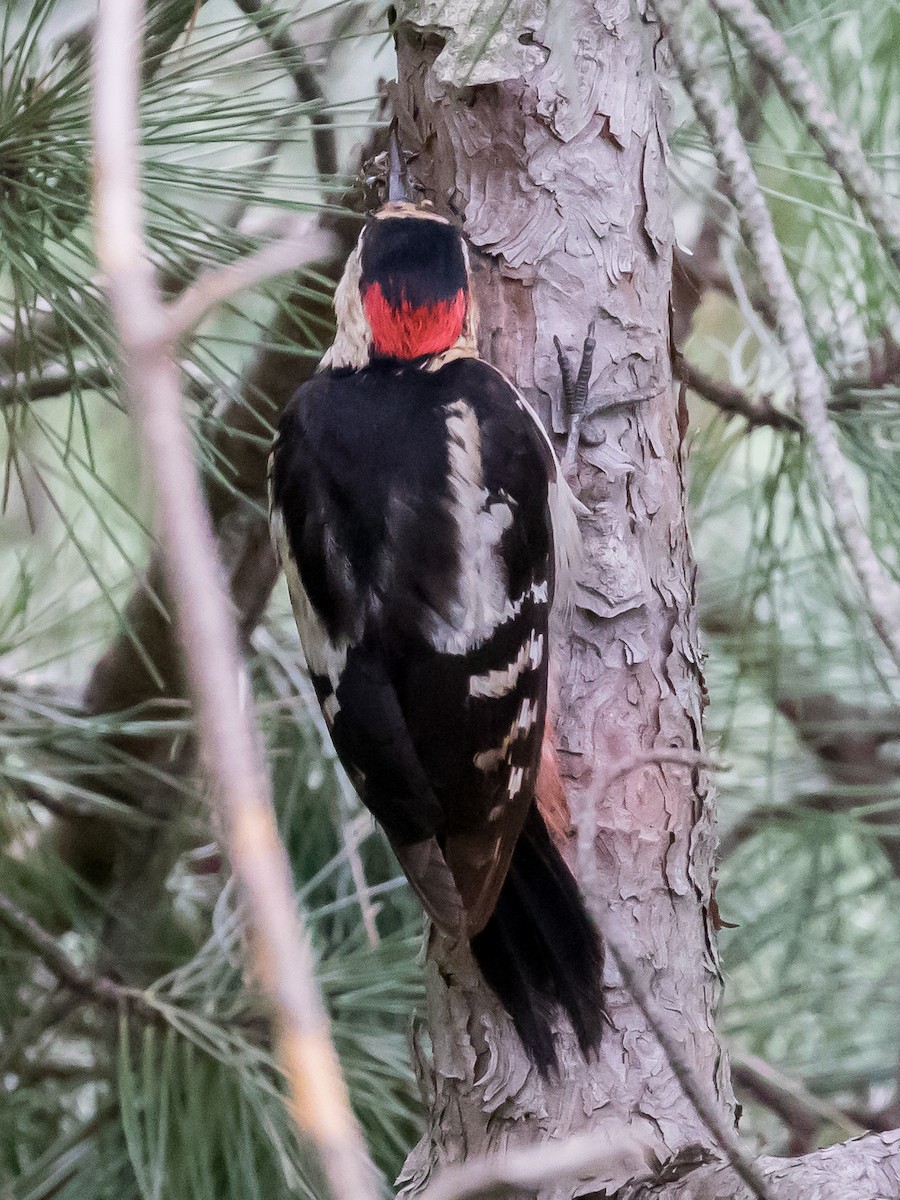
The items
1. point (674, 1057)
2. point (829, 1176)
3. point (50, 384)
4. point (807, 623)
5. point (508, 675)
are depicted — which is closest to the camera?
point (674, 1057)

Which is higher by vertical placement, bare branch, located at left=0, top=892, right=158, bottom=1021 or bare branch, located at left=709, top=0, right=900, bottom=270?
bare branch, located at left=709, top=0, right=900, bottom=270

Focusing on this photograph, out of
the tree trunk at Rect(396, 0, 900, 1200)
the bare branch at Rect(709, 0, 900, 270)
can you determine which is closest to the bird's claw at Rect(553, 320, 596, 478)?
the tree trunk at Rect(396, 0, 900, 1200)

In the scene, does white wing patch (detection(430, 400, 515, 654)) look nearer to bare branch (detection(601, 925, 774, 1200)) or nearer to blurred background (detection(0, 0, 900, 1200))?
blurred background (detection(0, 0, 900, 1200))

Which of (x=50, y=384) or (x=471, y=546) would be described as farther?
(x=50, y=384)

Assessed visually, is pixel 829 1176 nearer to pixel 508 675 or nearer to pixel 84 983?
pixel 508 675

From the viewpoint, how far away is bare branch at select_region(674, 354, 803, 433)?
1.38 metres

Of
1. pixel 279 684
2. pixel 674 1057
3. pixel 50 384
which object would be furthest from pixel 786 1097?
pixel 50 384

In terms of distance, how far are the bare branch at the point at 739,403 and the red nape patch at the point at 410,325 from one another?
1.15ft

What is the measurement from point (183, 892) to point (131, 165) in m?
1.61

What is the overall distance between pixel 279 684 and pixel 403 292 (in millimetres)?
790

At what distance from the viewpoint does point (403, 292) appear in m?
1.15

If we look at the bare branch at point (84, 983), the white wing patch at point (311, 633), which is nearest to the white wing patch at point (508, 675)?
the white wing patch at point (311, 633)

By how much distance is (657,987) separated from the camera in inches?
40.8

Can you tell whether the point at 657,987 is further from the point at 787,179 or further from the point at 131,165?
the point at 787,179
